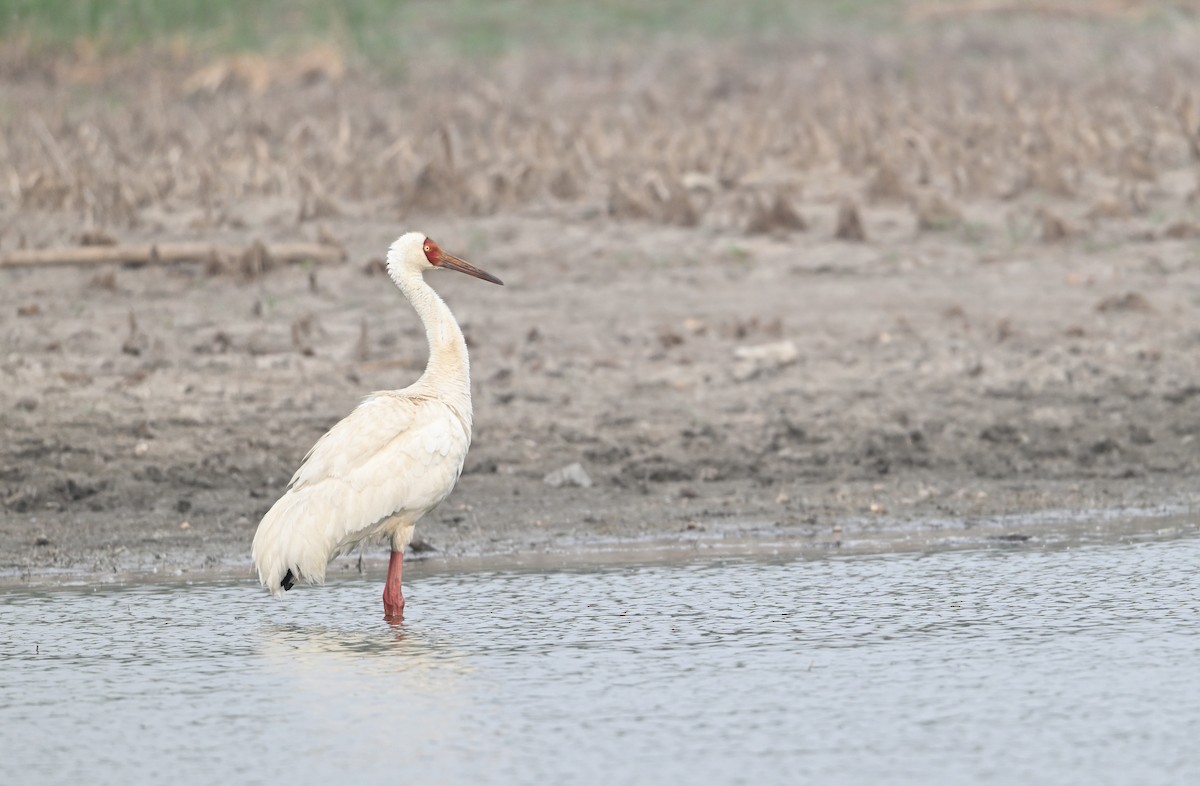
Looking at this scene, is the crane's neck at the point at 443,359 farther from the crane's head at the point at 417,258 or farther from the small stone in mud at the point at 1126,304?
the small stone in mud at the point at 1126,304

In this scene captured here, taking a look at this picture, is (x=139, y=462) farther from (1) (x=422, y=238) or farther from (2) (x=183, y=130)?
(2) (x=183, y=130)

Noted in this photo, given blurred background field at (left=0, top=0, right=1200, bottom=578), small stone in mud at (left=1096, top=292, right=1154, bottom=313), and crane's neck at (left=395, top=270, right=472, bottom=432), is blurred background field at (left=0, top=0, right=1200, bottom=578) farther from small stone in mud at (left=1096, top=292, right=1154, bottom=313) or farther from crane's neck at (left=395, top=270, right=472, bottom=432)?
crane's neck at (left=395, top=270, right=472, bottom=432)

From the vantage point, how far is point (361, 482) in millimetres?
7402

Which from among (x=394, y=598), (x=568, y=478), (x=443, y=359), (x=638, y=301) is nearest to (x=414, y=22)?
(x=638, y=301)

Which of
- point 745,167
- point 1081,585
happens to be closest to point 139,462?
point 1081,585

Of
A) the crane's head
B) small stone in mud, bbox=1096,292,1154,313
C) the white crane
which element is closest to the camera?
the white crane

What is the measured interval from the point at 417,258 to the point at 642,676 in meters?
2.48

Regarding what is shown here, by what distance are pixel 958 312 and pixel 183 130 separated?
684cm

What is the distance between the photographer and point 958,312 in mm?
11133

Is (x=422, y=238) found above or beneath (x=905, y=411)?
above

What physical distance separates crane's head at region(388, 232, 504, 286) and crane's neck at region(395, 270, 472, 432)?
0.13 meters

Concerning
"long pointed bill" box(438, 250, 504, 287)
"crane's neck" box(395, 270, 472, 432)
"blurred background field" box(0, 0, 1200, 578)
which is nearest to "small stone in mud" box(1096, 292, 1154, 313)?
"blurred background field" box(0, 0, 1200, 578)

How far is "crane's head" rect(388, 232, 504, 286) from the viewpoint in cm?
825

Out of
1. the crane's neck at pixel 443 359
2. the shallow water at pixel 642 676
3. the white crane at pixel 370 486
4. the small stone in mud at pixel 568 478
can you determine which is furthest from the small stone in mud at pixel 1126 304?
the white crane at pixel 370 486
